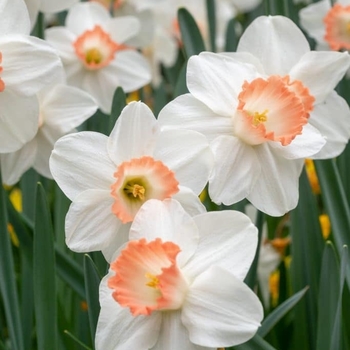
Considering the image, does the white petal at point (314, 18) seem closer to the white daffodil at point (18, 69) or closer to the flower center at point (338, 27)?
the flower center at point (338, 27)

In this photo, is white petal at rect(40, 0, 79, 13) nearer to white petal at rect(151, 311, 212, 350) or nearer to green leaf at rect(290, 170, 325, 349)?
green leaf at rect(290, 170, 325, 349)

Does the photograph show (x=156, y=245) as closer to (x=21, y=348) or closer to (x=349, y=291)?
(x=21, y=348)

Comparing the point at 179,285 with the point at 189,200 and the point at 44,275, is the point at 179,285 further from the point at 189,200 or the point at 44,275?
the point at 44,275

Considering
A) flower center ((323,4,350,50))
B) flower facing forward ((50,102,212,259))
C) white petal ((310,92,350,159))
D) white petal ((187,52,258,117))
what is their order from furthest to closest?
flower center ((323,4,350,50))
white petal ((310,92,350,159))
white petal ((187,52,258,117))
flower facing forward ((50,102,212,259))

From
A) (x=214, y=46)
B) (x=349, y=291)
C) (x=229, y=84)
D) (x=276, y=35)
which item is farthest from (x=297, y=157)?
(x=214, y=46)

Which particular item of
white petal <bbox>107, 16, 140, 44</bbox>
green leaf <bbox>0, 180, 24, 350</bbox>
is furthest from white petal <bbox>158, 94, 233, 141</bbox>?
white petal <bbox>107, 16, 140, 44</bbox>

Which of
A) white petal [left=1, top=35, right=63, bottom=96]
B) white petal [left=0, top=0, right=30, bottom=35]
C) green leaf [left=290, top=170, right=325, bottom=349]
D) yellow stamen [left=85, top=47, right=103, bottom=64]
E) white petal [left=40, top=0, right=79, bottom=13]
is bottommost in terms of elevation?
green leaf [left=290, top=170, right=325, bottom=349]

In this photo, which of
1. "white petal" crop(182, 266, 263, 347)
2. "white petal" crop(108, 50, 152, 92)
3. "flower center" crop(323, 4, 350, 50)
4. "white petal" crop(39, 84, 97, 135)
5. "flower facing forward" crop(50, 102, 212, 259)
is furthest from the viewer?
"white petal" crop(108, 50, 152, 92)
